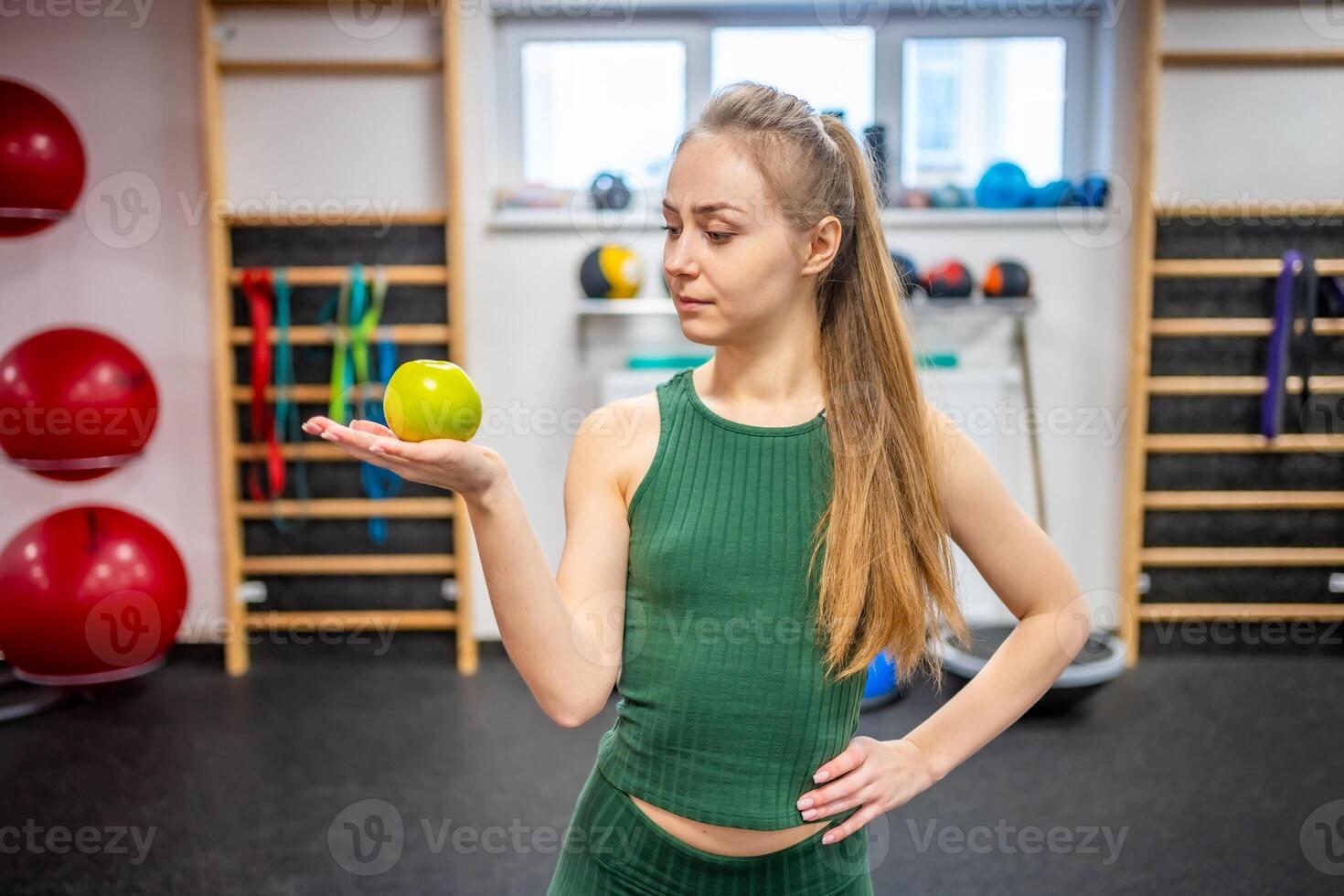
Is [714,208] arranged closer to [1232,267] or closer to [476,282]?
[476,282]

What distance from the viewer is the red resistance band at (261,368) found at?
12.4 feet

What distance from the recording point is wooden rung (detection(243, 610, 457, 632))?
13.0 ft

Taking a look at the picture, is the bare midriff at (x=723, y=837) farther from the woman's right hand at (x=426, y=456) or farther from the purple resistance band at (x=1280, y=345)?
the purple resistance band at (x=1280, y=345)

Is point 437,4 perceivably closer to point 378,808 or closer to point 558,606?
point 378,808

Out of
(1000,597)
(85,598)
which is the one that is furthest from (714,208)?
(85,598)

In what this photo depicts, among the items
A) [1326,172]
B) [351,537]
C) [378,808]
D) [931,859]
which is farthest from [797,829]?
[1326,172]

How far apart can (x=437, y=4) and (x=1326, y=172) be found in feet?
11.0

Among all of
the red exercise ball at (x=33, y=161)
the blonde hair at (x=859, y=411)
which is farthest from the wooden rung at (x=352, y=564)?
the blonde hair at (x=859, y=411)

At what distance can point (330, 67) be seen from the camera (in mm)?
3834

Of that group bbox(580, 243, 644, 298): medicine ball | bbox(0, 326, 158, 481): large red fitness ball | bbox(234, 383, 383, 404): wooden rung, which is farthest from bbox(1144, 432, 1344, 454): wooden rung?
bbox(0, 326, 158, 481): large red fitness ball

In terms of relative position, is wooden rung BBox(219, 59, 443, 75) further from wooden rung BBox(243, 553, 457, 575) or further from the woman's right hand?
the woman's right hand

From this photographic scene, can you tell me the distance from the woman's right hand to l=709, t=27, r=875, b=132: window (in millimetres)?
3622

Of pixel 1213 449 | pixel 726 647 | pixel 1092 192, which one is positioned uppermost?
pixel 1092 192

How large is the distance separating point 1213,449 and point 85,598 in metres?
3.89
